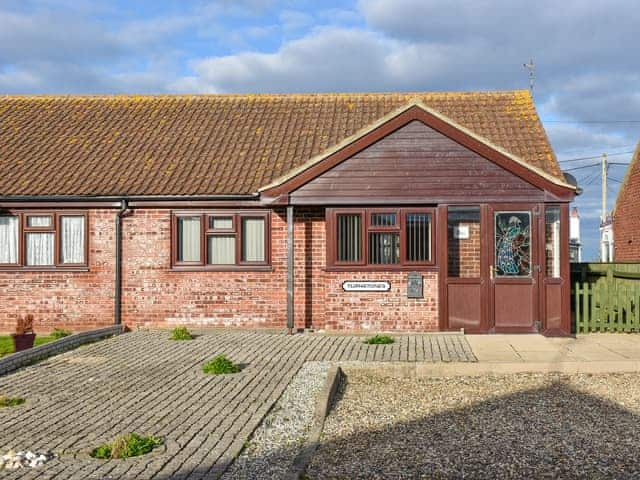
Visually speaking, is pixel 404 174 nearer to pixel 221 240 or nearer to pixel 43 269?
pixel 221 240

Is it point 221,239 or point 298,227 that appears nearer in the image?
point 298,227

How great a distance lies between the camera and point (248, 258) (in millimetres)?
16375

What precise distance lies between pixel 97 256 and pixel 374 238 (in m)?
6.11

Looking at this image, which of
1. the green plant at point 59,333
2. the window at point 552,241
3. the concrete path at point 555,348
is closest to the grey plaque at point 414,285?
the concrete path at point 555,348

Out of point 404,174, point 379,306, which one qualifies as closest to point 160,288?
point 379,306

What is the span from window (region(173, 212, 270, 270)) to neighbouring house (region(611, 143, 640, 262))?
1490 cm

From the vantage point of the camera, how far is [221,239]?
1644 centimetres

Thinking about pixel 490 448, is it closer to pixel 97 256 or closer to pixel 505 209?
pixel 505 209

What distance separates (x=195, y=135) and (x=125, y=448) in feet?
43.2

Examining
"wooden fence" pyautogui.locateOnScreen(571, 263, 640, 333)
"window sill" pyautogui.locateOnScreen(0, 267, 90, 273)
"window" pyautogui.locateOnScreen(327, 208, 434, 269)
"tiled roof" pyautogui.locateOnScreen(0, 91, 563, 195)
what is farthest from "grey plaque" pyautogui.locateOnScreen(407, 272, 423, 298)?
"window sill" pyautogui.locateOnScreen(0, 267, 90, 273)

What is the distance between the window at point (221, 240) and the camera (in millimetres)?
16281

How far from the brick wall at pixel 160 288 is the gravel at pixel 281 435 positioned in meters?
5.64

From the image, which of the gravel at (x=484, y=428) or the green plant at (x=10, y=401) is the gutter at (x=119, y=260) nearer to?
the green plant at (x=10, y=401)

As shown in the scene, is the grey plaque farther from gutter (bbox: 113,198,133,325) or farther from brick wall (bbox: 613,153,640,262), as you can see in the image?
brick wall (bbox: 613,153,640,262)
